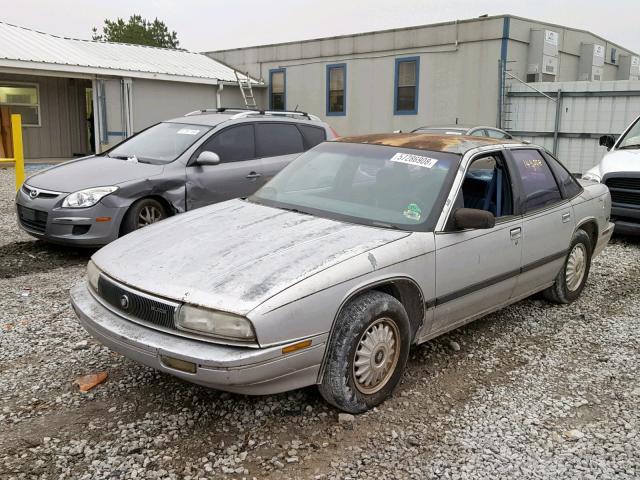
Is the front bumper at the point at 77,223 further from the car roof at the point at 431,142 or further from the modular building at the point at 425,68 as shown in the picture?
the modular building at the point at 425,68

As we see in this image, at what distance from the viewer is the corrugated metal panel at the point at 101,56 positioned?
1614 centimetres

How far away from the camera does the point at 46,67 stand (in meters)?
15.8

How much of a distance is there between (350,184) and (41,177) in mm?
4268

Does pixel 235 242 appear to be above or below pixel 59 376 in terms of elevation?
above

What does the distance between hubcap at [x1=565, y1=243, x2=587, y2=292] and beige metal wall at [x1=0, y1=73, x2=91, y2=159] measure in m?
16.8

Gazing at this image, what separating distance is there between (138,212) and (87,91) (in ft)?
48.6

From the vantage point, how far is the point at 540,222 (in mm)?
4785

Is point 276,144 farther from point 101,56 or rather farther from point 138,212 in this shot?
point 101,56

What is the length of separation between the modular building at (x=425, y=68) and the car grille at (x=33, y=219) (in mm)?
13419

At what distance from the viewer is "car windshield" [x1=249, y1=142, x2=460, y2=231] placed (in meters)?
3.96

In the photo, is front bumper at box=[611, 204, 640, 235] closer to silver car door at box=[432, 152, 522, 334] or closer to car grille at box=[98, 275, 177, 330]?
silver car door at box=[432, 152, 522, 334]

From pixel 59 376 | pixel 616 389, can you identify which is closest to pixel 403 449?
pixel 616 389

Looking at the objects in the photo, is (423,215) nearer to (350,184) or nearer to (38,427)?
(350,184)

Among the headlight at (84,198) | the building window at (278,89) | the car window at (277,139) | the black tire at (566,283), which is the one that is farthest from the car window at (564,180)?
the building window at (278,89)
